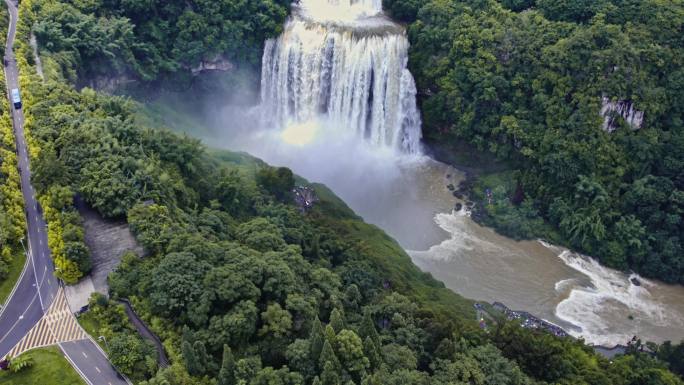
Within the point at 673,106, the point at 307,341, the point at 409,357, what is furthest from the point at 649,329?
the point at 307,341

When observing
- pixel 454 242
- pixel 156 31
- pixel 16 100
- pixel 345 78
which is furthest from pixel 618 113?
pixel 16 100

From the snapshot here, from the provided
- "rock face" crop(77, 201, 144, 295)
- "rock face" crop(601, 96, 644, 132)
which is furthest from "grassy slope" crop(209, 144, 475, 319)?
"rock face" crop(601, 96, 644, 132)

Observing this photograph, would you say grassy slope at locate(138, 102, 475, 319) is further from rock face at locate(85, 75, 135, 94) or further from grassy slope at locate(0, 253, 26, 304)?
grassy slope at locate(0, 253, 26, 304)

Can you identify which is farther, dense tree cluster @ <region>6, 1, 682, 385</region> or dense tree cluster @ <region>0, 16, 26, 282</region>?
dense tree cluster @ <region>0, 16, 26, 282</region>

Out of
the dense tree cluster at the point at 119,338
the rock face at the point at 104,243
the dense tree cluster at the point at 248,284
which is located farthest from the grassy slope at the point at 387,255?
the dense tree cluster at the point at 119,338

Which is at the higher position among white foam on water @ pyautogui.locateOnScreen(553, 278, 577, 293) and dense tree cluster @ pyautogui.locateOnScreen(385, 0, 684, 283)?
dense tree cluster @ pyautogui.locateOnScreen(385, 0, 684, 283)

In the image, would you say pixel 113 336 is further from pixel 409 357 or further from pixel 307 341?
pixel 409 357
